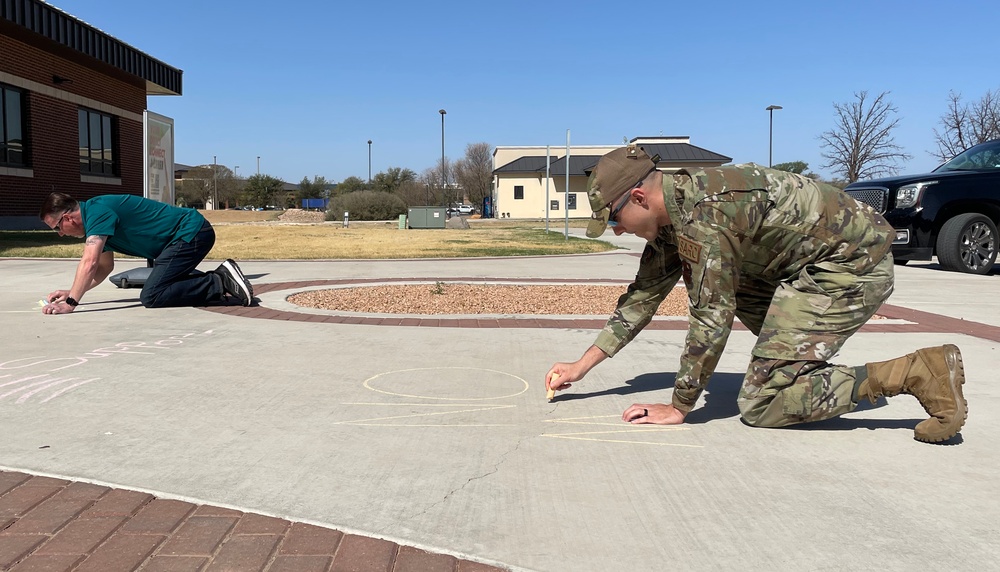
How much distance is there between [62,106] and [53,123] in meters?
0.84

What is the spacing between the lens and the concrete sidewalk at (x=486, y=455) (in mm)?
2432

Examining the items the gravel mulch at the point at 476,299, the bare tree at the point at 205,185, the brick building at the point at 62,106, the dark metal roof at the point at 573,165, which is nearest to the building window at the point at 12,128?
the brick building at the point at 62,106

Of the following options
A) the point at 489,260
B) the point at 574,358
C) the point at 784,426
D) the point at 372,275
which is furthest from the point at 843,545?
the point at 489,260

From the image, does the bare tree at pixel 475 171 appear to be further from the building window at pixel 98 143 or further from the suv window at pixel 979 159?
the suv window at pixel 979 159

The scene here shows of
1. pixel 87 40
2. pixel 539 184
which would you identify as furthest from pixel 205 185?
pixel 87 40

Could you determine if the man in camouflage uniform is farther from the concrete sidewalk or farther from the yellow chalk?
the yellow chalk

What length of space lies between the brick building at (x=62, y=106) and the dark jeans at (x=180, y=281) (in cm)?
1547

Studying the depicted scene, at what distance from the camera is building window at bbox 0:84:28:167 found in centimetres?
2166

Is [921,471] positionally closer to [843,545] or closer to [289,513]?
[843,545]

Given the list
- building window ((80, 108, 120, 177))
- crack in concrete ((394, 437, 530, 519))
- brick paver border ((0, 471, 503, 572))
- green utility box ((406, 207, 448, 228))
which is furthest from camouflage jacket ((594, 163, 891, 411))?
green utility box ((406, 207, 448, 228))

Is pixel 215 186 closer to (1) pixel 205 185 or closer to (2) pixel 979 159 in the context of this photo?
(1) pixel 205 185

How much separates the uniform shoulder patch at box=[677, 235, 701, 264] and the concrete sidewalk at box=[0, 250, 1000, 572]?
0.88 meters

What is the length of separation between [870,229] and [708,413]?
4.12 feet

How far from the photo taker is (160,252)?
768 centimetres
